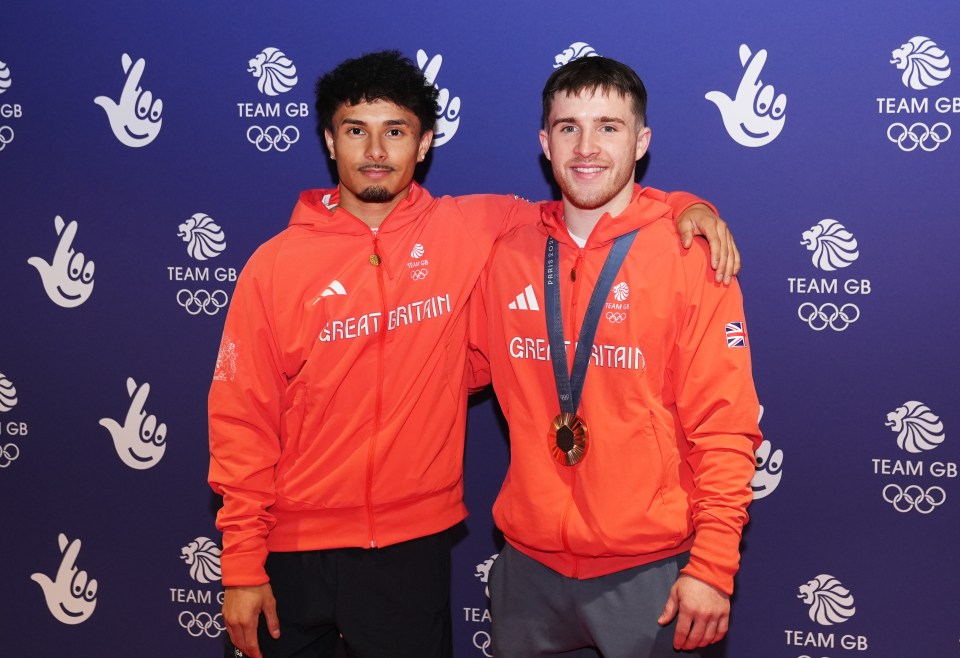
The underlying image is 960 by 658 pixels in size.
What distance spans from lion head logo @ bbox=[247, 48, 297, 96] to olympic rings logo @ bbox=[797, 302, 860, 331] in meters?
1.77

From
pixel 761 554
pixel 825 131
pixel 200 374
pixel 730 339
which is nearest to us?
pixel 730 339

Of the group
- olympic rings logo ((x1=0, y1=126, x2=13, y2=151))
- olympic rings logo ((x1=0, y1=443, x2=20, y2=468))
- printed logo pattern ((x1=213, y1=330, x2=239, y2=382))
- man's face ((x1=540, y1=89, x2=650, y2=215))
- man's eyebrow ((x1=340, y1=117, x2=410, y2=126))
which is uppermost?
olympic rings logo ((x1=0, y1=126, x2=13, y2=151))

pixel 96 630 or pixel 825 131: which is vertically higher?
pixel 825 131

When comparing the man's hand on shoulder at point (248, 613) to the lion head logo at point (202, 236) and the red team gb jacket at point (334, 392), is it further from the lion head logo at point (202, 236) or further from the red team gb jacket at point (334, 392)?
the lion head logo at point (202, 236)

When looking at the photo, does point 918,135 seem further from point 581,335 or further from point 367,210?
point 367,210

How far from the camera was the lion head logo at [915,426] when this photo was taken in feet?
8.54

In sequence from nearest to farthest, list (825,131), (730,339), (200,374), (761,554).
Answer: (730,339) < (825,131) < (761,554) < (200,374)

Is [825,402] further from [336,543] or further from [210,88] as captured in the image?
[210,88]

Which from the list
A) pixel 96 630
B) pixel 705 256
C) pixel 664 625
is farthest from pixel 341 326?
pixel 96 630

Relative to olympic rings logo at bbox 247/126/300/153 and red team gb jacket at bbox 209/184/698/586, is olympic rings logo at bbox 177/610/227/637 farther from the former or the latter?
olympic rings logo at bbox 247/126/300/153

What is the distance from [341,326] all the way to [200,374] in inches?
38.7

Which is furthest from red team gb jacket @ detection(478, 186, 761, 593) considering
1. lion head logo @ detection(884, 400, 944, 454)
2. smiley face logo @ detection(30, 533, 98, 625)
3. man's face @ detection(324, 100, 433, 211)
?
smiley face logo @ detection(30, 533, 98, 625)

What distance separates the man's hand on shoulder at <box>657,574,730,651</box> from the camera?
1873 millimetres

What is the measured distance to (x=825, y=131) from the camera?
257 cm
